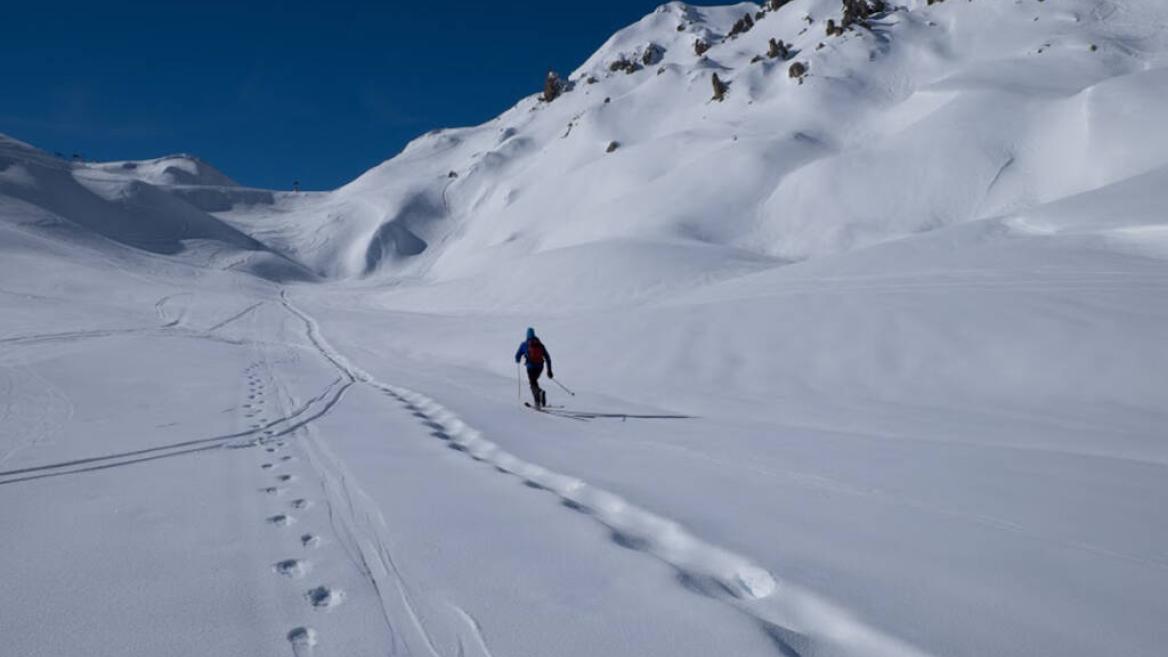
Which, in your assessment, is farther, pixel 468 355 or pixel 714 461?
pixel 468 355

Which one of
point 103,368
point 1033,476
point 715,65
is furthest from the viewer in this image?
point 715,65

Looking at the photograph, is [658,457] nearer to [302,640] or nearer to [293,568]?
[293,568]

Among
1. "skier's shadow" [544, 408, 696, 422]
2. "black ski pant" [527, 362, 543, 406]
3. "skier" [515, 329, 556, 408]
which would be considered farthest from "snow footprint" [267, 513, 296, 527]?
"skier" [515, 329, 556, 408]

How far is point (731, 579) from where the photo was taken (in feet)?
11.2

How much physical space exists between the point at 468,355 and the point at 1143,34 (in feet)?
196

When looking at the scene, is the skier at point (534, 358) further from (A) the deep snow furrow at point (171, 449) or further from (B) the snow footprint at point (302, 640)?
(B) the snow footprint at point (302, 640)

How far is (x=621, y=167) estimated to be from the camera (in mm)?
57094

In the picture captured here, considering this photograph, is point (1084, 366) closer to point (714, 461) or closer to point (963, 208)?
point (714, 461)

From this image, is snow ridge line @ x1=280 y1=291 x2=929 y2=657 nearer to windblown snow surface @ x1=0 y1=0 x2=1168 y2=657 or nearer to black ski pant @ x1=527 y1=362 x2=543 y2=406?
windblown snow surface @ x1=0 y1=0 x2=1168 y2=657

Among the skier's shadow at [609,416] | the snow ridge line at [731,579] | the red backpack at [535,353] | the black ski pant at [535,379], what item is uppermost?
the red backpack at [535,353]

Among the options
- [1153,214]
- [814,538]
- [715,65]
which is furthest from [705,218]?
[715,65]

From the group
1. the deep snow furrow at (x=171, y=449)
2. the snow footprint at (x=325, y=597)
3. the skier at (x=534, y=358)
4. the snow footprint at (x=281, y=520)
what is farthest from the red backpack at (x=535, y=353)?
the snow footprint at (x=325, y=597)

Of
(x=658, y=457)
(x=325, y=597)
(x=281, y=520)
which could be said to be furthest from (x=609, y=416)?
(x=325, y=597)

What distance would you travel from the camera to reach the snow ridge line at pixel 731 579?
2.74 metres
